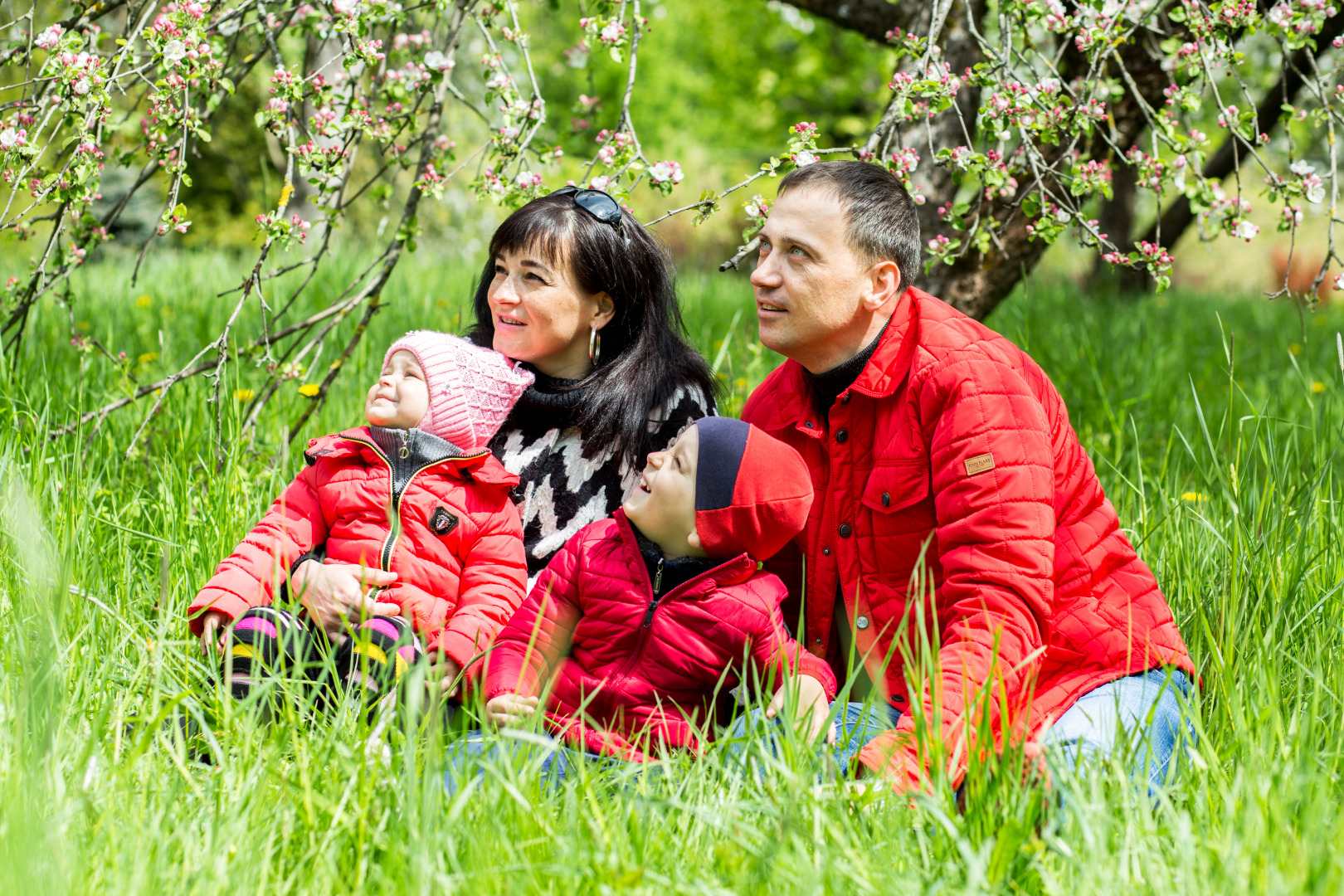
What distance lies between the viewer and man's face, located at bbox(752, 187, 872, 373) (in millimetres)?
2188

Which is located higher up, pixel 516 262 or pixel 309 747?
pixel 516 262

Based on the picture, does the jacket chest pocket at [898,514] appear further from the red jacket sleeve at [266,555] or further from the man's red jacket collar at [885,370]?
the red jacket sleeve at [266,555]

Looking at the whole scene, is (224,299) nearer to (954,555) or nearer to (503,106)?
(503,106)

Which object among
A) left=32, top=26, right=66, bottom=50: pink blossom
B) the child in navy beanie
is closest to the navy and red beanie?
the child in navy beanie

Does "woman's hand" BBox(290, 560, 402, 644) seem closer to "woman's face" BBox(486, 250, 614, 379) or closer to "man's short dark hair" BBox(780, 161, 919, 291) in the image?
"woman's face" BBox(486, 250, 614, 379)

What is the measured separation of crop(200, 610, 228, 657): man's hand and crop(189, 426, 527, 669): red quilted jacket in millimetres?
29

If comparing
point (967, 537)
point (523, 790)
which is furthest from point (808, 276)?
point (523, 790)

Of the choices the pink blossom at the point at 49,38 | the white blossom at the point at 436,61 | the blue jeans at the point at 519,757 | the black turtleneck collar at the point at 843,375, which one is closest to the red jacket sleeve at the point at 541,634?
the blue jeans at the point at 519,757

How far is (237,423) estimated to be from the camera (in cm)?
296

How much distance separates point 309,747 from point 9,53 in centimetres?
197

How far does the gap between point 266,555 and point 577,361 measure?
35.4 inches

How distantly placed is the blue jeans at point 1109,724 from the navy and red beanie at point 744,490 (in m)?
0.35

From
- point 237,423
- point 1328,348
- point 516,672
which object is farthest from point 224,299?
point 1328,348

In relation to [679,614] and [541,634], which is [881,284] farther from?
[541,634]
